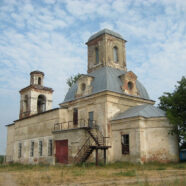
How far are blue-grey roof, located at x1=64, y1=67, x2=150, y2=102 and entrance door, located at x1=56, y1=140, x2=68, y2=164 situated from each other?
5048mm

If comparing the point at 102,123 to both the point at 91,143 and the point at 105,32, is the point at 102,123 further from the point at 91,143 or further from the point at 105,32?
the point at 105,32

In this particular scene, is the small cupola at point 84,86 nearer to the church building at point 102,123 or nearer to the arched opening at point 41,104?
the church building at point 102,123

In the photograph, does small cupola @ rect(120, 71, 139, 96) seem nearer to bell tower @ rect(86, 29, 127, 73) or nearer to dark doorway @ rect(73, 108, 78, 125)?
bell tower @ rect(86, 29, 127, 73)

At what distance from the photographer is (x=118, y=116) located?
73.0 feet

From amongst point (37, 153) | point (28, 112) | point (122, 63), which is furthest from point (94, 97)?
point (28, 112)

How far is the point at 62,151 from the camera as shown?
2264 cm

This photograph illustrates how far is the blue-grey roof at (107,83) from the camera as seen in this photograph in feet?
75.7

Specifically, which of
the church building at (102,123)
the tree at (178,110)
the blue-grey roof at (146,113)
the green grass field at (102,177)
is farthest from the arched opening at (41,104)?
the green grass field at (102,177)

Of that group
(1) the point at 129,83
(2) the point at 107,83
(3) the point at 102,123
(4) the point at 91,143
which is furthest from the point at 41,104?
(4) the point at 91,143

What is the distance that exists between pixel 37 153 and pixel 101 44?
13.6m

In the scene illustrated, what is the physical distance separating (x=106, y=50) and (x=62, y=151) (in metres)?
11.2

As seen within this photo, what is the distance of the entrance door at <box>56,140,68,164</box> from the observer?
2215 cm

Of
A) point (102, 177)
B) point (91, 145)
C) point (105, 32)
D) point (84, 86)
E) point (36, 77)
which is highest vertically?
point (105, 32)

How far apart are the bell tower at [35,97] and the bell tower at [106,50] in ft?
30.8
